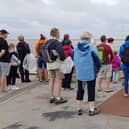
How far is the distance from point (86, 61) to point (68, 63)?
337 cm

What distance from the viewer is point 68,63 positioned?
1038 cm

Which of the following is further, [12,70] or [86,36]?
[12,70]

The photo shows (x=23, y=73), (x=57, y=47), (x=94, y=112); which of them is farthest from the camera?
(x=23, y=73)

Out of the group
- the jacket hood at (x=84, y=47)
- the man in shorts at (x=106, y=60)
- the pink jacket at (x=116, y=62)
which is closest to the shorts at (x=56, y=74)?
the jacket hood at (x=84, y=47)

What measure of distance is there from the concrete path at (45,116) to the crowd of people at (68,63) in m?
0.29

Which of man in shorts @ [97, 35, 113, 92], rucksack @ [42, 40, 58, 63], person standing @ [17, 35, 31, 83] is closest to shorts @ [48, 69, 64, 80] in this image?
rucksack @ [42, 40, 58, 63]

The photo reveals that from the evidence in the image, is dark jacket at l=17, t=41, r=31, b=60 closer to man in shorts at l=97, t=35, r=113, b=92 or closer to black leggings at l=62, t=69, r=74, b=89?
black leggings at l=62, t=69, r=74, b=89

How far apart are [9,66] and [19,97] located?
95 cm

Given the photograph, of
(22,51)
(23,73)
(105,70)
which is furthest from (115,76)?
(22,51)

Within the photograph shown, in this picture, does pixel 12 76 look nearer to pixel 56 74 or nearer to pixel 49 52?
pixel 56 74

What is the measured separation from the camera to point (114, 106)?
7.92 metres

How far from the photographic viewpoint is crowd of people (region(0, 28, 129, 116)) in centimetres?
707

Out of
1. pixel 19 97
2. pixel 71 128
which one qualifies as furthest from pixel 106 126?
pixel 19 97

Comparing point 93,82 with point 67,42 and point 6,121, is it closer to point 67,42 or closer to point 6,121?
point 6,121
